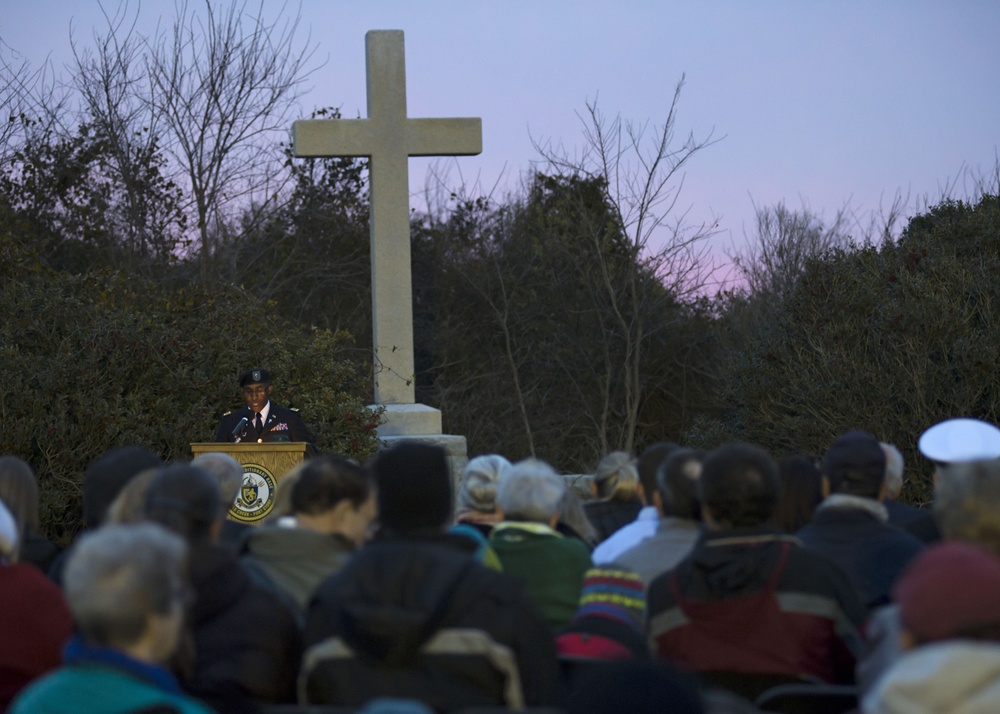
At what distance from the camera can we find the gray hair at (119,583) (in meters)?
2.42

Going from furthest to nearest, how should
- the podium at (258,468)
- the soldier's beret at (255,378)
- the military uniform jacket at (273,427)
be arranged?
1. the soldier's beret at (255,378)
2. the military uniform jacket at (273,427)
3. the podium at (258,468)

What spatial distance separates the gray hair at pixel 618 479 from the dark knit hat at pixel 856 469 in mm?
1150

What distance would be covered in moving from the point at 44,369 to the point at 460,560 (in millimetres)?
7973

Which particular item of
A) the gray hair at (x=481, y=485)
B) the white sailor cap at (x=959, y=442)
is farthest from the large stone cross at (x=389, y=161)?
the white sailor cap at (x=959, y=442)

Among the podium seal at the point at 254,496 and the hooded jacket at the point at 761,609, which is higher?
the podium seal at the point at 254,496

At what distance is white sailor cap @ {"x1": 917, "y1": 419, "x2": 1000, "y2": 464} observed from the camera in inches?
202

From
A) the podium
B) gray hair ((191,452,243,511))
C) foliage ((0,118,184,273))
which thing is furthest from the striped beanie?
foliage ((0,118,184,273))

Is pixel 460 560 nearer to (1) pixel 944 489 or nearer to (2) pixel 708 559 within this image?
(2) pixel 708 559

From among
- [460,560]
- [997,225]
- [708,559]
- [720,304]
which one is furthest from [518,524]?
[720,304]

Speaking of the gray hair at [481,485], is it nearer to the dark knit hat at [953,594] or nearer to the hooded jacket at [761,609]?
the hooded jacket at [761,609]

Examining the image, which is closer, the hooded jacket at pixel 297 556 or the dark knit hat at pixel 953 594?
the dark knit hat at pixel 953 594

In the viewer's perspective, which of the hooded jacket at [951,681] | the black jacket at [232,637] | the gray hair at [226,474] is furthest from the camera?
the gray hair at [226,474]

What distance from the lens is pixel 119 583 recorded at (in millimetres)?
2422

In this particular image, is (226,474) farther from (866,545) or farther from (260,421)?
(260,421)
